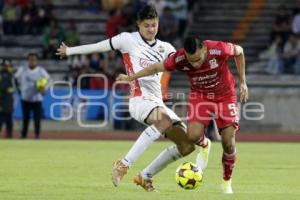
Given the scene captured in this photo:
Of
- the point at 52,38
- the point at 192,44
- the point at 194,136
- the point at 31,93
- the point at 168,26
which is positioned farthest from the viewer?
the point at 168,26

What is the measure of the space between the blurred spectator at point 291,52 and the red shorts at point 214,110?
1941 centimetres

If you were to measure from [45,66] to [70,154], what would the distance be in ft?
42.8

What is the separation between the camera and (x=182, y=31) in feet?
117

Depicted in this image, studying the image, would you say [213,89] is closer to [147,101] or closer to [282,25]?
[147,101]

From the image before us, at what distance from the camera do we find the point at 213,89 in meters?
14.0

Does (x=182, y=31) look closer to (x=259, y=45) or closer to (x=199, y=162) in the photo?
(x=259, y=45)

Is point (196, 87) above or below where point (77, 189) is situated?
above

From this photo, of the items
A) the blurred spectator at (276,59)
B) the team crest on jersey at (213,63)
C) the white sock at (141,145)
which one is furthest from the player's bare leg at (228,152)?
the blurred spectator at (276,59)

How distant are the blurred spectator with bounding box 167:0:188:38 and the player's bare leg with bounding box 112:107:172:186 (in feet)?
69.5

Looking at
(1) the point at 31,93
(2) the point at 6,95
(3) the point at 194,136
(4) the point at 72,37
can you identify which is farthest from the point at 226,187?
(4) the point at 72,37

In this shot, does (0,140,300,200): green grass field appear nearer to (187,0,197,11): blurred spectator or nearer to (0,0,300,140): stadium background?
(0,0,300,140): stadium background

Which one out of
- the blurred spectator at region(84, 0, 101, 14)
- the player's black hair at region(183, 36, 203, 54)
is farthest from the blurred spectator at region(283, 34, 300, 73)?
the player's black hair at region(183, 36, 203, 54)

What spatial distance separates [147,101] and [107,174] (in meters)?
2.53

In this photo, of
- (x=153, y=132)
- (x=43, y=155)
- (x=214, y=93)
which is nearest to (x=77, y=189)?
(x=153, y=132)
